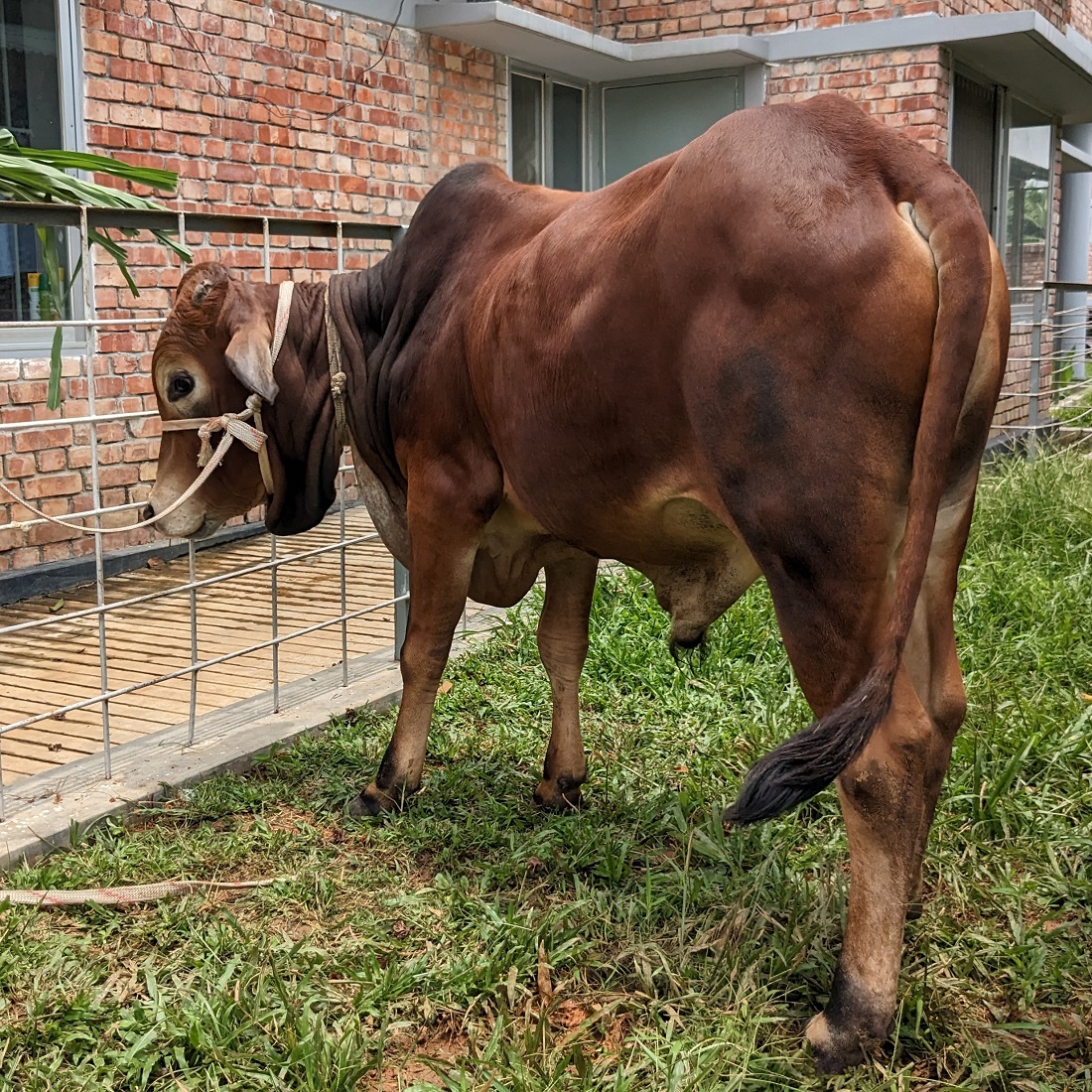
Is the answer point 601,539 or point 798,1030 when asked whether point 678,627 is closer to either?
point 601,539

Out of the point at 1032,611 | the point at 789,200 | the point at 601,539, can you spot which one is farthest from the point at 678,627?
the point at 1032,611

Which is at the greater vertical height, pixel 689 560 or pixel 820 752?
pixel 689 560

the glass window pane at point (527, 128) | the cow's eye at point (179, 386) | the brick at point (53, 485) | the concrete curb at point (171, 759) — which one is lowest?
the concrete curb at point (171, 759)

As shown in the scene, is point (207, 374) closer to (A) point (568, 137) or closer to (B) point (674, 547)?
(B) point (674, 547)

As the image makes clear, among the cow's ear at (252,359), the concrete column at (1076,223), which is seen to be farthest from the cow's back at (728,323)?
the concrete column at (1076,223)

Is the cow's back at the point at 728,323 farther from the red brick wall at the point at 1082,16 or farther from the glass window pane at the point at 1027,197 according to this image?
the red brick wall at the point at 1082,16

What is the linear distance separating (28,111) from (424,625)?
4160 millimetres

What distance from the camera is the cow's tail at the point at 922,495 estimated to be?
2.40 meters

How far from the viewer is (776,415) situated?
2533 mm

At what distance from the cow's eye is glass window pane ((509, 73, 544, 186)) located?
6787 mm

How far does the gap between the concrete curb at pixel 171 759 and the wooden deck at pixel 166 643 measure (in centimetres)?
20

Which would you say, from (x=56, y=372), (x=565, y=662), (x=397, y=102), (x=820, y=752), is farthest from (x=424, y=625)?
(x=397, y=102)

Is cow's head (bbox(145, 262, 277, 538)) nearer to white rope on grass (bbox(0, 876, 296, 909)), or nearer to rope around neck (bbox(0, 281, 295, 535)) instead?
rope around neck (bbox(0, 281, 295, 535))

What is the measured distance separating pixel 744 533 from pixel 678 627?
799 millimetres
